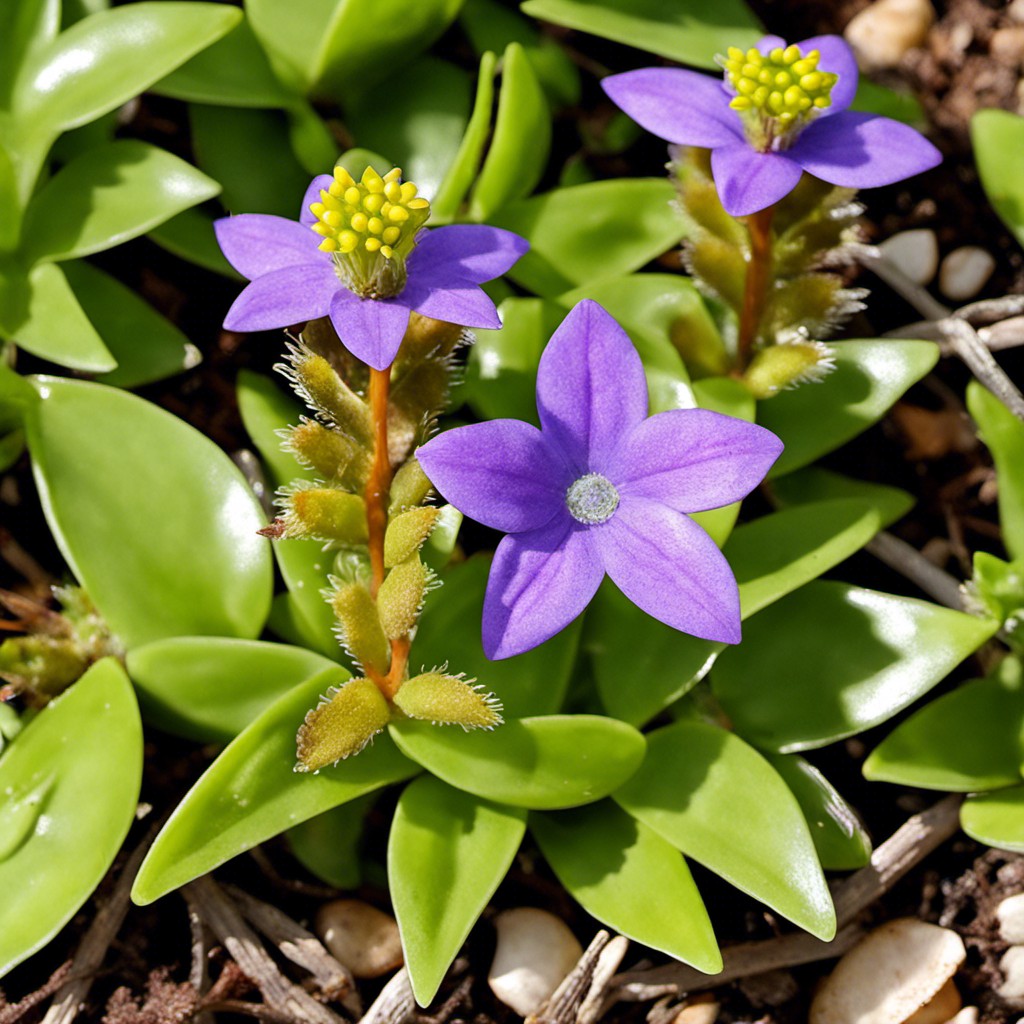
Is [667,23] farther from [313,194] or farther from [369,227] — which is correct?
[369,227]

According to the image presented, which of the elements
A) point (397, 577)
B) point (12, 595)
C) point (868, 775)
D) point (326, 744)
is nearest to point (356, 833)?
point (326, 744)

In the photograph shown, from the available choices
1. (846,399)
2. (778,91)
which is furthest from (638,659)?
(778,91)

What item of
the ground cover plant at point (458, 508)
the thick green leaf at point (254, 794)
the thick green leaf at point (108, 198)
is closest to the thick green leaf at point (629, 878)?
the ground cover plant at point (458, 508)

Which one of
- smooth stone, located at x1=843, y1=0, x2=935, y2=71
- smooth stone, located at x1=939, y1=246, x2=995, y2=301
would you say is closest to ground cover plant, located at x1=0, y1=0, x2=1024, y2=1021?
smooth stone, located at x1=939, y1=246, x2=995, y2=301

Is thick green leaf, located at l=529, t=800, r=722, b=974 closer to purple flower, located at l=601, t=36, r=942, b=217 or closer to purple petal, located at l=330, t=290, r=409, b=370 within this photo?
purple petal, located at l=330, t=290, r=409, b=370

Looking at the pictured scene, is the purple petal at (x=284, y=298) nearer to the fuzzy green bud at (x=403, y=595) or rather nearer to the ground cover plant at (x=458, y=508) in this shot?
the ground cover plant at (x=458, y=508)

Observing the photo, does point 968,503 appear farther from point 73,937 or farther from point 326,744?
point 73,937

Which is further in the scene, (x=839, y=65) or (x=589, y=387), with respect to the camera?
(x=839, y=65)
